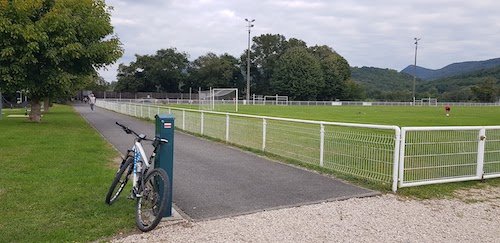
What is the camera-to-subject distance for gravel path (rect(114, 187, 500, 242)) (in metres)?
4.63

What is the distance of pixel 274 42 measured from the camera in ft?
338

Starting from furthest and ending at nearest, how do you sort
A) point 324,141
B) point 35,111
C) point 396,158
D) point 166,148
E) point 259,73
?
1. point 259,73
2. point 35,111
3. point 324,141
4. point 396,158
5. point 166,148

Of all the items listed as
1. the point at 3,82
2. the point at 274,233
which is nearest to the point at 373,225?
the point at 274,233

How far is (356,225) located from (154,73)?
9199 centimetres

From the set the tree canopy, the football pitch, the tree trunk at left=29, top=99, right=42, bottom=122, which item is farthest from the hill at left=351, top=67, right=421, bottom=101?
the tree trunk at left=29, top=99, right=42, bottom=122

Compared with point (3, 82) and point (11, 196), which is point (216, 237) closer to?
point (11, 196)

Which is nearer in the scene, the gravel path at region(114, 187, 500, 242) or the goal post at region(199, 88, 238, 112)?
the gravel path at region(114, 187, 500, 242)

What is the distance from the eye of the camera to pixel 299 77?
298 ft

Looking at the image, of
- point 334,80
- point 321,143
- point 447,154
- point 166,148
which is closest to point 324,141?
point 321,143

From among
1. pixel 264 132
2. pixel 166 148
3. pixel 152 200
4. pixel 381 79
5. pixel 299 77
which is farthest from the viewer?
pixel 381 79

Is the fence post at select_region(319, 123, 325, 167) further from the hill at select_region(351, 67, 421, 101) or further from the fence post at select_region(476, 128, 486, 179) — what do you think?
the hill at select_region(351, 67, 421, 101)

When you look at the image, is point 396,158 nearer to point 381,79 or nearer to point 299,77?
point 299,77

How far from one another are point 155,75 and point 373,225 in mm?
92298

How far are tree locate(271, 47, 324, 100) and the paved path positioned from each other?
81.9 meters
